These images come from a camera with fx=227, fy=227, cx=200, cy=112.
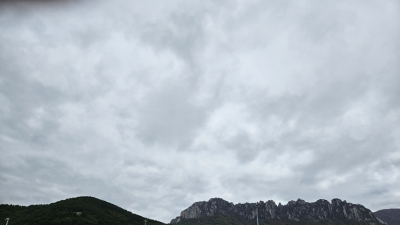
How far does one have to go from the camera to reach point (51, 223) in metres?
64.9

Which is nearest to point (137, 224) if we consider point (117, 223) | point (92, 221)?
point (117, 223)

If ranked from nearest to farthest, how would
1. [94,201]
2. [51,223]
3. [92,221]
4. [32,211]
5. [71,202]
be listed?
1. [51,223]
2. [92,221]
3. [32,211]
4. [71,202]
5. [94,201]

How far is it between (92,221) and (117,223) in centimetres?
1232

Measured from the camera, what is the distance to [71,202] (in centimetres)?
8731

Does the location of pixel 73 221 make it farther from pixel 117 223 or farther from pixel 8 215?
pixel 8 215

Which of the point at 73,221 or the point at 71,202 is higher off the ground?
the point at 71,202

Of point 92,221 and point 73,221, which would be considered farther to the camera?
point 92,221

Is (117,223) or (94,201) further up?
(94,201)

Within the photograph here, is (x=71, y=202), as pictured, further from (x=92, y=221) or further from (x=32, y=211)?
(x=92, y=221)

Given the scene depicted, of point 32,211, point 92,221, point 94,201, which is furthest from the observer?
point 94,201

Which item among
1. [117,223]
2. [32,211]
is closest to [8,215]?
[32,211]

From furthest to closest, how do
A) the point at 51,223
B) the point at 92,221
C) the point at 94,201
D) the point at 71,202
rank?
the point at 94,201
the point at 71,202
the point at 92,221
the point at 51,223

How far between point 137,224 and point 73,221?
94.1 ft

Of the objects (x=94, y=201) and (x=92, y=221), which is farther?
(x=94, y=201)
